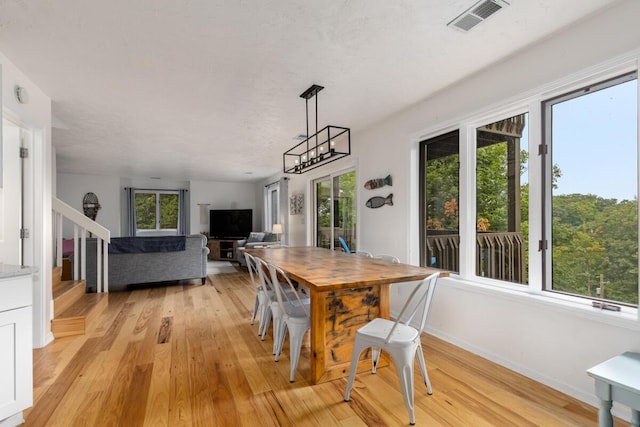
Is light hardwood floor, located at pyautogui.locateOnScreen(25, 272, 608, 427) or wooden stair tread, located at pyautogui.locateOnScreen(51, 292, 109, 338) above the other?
wooden stair tread, located at pyautogui.locateOnScreen(51, 292, 109, 338)

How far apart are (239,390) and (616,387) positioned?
6.80 ft

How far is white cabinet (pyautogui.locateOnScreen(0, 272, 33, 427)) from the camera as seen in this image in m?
1.65

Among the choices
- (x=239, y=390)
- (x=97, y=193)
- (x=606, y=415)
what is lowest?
(x=239, y=390)

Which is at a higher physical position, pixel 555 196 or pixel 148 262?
pixel 555 196

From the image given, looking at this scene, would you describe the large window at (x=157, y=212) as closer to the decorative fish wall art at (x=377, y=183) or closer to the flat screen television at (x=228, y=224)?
the flat screen television at (x=228, y=224)

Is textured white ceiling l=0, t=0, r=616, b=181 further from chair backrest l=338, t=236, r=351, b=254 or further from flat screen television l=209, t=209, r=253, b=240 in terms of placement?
flat screen television l=209, t=209, r=253, b=240

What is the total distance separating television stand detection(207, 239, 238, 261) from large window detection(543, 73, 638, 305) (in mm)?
7731

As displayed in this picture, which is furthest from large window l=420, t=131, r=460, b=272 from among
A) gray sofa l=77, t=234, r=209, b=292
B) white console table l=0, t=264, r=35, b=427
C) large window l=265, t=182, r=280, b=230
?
large window l=265, t=182, r=280, b=230

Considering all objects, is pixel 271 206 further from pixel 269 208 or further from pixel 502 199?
pixel 502 199

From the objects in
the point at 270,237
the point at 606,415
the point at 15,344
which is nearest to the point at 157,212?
the point at 270,237

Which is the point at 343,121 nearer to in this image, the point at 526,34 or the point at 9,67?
the point at 526,34

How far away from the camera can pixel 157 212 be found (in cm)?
898

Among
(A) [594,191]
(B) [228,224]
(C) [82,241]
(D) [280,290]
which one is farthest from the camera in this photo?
(B) [228,224]

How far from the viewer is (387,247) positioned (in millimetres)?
3799
